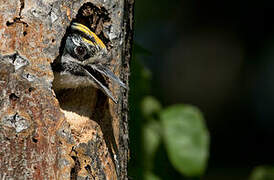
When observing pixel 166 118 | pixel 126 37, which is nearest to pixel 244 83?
pixel 166 118

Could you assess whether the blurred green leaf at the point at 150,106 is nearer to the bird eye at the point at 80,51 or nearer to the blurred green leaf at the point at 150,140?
the blurred green leaf at the point at 150,140

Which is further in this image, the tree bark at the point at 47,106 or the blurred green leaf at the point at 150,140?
the blurred green leaf at the point at 150,140

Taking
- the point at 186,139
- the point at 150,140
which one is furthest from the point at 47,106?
the point at 186,139

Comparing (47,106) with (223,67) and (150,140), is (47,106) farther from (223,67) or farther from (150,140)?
(223,67)

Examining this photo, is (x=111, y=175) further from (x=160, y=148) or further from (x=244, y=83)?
(x=244, y=83)

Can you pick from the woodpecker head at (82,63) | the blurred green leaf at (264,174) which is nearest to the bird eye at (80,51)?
the woodpecker head at (82,63)

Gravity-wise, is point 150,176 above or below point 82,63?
below
